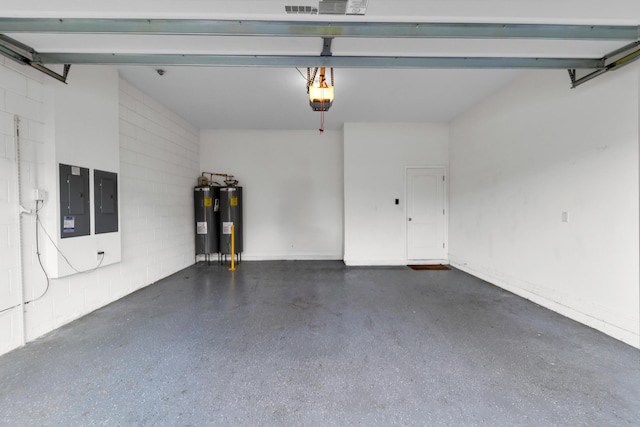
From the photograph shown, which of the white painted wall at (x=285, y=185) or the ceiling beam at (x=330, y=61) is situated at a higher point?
the ceiling beam at (x=330, y=61)

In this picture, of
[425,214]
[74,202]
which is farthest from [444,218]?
[74,202]

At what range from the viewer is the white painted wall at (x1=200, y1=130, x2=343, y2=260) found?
18.4ft

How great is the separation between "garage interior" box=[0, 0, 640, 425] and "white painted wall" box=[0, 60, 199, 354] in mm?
23

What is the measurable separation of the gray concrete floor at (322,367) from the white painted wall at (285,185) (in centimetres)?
256

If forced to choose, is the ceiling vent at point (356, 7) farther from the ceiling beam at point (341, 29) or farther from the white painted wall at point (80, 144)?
the white painted wall at point (80, 144)

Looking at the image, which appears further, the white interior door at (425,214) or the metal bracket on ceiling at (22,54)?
the white interior door at (425,214)

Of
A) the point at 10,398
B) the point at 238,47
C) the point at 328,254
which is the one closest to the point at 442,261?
the point at 328,254

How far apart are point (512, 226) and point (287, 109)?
3927 mm

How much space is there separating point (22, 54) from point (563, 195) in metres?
5.47

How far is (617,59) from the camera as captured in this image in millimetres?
2277

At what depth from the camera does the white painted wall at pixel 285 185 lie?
18.4 ft

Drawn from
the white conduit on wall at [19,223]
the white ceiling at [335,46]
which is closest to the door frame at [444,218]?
the white ceiling at [335,46]

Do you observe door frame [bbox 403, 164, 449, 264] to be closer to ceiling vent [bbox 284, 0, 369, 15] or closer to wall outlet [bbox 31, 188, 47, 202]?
ceiling vent [bbox 284, 0, 369, 15]

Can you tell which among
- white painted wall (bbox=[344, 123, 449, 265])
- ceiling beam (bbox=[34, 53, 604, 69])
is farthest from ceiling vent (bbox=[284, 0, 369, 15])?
white painted wall (bbox=[344, 123, 449, 265])
